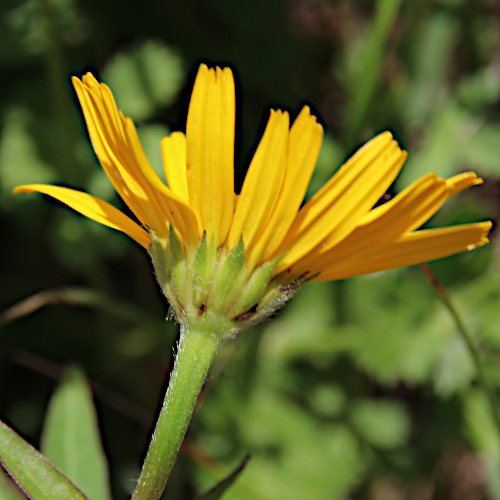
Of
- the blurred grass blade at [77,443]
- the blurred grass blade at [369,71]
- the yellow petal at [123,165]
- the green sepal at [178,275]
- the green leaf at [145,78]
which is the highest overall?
the blurred grass blade at [369,71]

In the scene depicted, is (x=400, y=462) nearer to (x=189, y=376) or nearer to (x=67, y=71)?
(x=189, y=376)

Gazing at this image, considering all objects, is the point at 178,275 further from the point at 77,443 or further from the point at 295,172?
the point at 77,443

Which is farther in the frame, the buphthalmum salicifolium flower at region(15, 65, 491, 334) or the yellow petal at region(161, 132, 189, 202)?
the yellow petal at region(161, 132, 189, 202)

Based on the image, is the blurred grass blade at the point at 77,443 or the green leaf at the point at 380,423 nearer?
the blurred grass blade at the point at 77,443

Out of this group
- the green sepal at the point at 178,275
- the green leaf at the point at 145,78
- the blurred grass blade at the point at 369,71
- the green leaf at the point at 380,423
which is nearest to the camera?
the green sepal at the point at 178,275

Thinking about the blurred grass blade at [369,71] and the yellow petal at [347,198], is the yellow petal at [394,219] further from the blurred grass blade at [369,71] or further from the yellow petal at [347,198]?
the blurred grass blade at [369,71]

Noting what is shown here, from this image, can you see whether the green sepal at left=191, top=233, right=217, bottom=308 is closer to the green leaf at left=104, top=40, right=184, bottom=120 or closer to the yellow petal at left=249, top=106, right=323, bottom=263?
the yellow petal at left=249, top=106, right=323, bottom=263

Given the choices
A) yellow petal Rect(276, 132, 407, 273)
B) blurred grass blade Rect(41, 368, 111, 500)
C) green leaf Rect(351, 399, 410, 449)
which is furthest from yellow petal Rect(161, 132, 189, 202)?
green leaf Rect(351, 399, 410, 449)

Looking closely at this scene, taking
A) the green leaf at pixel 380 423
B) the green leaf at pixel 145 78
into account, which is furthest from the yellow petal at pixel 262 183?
the green leaf at pixel 380 423
